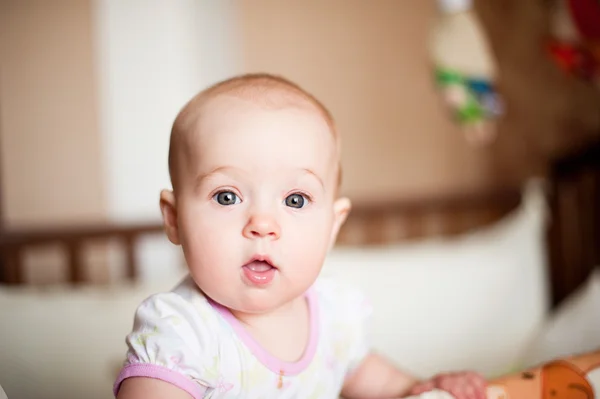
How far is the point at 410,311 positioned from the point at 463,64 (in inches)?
19.9

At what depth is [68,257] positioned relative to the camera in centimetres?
155

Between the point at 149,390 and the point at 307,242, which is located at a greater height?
the point at 307,242

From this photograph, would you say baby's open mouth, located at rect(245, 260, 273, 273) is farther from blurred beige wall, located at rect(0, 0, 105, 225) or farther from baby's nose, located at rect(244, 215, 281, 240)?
blurred beige wall, located at rect(0, 0, 105, 225)

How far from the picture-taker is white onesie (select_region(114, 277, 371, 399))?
536 mm

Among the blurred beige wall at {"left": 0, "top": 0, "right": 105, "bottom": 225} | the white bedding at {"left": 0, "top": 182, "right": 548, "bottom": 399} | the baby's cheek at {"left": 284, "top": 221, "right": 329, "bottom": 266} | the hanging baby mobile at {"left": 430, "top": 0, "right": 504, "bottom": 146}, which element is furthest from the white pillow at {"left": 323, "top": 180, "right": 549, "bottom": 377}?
A: the blurred beige wall at {"left": 0, "top": 0, "right": 105, "bottom": 225}

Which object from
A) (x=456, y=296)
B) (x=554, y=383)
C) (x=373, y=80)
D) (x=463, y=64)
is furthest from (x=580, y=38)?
(x=554, y=383)

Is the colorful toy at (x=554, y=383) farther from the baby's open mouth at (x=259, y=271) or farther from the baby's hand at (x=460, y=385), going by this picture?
the baby's open mouth at (x=259, y=271)

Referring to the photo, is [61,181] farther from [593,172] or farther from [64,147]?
[593,172]

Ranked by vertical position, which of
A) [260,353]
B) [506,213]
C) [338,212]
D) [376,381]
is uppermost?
[338,212]

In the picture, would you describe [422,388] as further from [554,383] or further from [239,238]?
[239,238]

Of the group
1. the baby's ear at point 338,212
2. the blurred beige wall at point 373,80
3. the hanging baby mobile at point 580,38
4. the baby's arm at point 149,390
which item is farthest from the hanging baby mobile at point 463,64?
the baby's arm at point 149,390

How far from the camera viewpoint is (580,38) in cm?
138

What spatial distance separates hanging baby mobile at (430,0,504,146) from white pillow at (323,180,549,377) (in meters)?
0.31

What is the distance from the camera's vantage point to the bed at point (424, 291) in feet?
3.59
